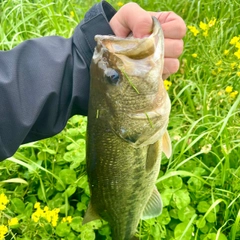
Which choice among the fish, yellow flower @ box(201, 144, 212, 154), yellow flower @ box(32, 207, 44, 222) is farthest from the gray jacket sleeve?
yellow flower @ box(201, 144, 212, 154)

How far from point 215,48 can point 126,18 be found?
1.36m

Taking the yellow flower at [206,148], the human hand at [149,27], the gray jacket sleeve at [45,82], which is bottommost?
the yellow flower at [206,148]

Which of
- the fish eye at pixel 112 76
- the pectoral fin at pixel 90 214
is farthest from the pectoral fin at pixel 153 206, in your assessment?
the fish eye at pixel 112 76

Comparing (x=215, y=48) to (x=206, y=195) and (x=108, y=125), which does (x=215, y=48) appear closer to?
(x=206, y=195)

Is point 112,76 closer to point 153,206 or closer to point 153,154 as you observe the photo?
point 153,154

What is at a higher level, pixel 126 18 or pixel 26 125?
pixel 126 18

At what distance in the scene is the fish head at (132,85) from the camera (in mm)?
1444

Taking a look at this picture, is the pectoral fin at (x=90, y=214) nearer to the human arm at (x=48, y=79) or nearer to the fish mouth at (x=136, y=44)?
the human arm at (x=48, y=79)

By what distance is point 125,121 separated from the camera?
1.59 metres

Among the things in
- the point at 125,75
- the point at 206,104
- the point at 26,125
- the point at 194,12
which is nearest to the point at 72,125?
the point at 206,104

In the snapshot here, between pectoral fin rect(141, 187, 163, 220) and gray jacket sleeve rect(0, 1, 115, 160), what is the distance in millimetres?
534

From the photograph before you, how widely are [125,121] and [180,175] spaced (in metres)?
0.90

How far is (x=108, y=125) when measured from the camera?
1.60 m

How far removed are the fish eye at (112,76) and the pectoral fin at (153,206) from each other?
70 centimetres
